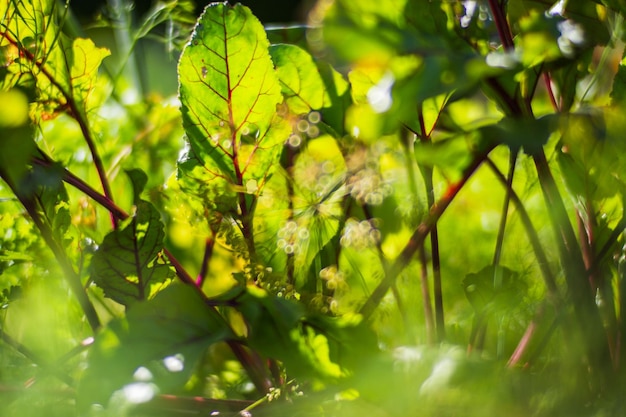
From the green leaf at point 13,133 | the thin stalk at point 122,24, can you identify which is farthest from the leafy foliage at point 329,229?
the thin stalk at point 122,24

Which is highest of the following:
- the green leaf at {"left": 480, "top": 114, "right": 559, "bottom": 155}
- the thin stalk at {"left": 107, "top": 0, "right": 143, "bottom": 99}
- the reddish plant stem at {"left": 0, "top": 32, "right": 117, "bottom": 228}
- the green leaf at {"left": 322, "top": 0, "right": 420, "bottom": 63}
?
the thin stalk at {"left": 107, "top": 0, "right": 143, "bottom": 99}

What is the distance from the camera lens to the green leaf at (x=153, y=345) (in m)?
0.20

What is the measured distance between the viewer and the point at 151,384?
0.21 meters

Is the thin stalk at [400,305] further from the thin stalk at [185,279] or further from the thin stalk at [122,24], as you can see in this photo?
the thin stalk at [122,24]

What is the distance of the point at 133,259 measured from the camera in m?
0.26

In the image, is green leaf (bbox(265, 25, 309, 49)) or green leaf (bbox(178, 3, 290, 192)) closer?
green leaf (bbox(178, 3, 290, 192))

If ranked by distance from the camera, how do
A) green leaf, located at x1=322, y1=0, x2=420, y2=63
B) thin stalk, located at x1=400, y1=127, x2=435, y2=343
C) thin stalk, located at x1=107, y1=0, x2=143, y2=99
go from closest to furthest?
green leaf, located at x1=322, y1=0, x2=420, y2=63 → thin stalk, located at x1=400, y1=127, x2=435, y2=343 → thin stalk, located at x1=107, y1=0, x2=143, y2=99

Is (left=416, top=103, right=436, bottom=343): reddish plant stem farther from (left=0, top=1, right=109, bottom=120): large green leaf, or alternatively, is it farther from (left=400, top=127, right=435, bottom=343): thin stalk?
(left=0, top=1, right=109, bottom=120): large green leaf

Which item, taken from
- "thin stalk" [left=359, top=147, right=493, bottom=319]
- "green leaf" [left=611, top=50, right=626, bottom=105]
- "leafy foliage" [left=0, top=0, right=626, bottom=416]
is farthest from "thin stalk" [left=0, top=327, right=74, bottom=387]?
"green leaf" [left=611, top=50, right=626, bottom=105]

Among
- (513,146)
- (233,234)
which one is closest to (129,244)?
(233,234)

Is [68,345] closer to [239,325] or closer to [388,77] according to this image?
[239,325]

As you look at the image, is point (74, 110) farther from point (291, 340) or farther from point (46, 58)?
point (291, 340)

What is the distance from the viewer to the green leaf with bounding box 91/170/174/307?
253mm

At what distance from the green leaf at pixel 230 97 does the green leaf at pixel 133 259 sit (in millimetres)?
27
